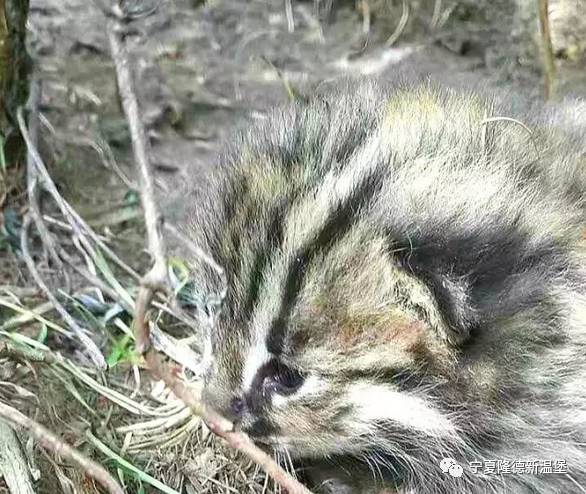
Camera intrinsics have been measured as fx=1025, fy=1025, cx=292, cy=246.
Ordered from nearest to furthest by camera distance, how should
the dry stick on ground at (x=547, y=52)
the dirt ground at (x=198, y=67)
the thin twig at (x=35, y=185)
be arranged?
the thin twig at (x=35, y=185), the dirt ground at (x=198, y=67), the dry stick on ground at (x=547, y=52)

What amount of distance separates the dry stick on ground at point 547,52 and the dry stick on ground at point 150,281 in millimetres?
2089

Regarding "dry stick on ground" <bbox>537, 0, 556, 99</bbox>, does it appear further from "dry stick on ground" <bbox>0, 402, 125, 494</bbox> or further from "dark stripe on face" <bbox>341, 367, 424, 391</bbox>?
"dry stick on ground" <bbox>0, 402, 125, 494</bbox>

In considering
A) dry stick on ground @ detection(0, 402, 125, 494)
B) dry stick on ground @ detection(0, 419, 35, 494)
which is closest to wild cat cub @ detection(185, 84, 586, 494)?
dry stick on ground @ detection(0, 402, 125, 494)

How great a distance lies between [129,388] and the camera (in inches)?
115

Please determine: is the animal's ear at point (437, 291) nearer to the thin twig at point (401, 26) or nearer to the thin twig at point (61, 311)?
the thin twig at point (61, 311)

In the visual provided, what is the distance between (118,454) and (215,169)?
0.77 meters

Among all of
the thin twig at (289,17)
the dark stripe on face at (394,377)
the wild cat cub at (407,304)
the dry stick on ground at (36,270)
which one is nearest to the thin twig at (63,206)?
the dry stick on ground at (36,270)

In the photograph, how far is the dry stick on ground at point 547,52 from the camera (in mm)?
3914

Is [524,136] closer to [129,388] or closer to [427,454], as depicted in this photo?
[427,454]

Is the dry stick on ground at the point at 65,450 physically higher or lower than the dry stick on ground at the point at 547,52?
lower

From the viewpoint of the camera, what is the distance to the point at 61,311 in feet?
9.89

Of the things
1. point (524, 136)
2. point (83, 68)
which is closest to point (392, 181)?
point (524, 136)

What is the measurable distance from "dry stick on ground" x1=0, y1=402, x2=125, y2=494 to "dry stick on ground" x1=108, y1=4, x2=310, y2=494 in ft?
0.84

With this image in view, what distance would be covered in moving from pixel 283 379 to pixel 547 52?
7.36 feet
